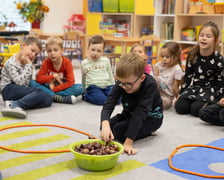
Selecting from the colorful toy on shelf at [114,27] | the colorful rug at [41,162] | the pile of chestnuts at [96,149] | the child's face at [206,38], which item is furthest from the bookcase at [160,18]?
the pile of chestnuts at [96,149]

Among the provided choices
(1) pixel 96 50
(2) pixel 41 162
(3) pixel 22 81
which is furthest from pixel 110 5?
(2) pixel 41 162

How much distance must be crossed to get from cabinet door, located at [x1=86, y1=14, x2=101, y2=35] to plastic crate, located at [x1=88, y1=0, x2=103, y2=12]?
0.11m

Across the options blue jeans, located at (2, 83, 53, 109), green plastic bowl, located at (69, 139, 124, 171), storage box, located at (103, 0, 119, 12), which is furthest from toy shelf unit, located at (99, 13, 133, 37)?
green plastic bowl, located at (69, 139, 124, 171)

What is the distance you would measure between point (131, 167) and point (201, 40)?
62.1 inches

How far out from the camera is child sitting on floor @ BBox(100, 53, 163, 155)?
198 cm

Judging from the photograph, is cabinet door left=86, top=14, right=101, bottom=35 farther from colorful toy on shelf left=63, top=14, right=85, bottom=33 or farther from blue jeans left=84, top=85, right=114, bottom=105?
blue jeans left=84, top=85, right=114, bottom=105

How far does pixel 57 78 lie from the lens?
3451mm

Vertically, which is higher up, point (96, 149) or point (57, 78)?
point (57, 78)

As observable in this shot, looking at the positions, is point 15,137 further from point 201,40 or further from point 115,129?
point 201,40

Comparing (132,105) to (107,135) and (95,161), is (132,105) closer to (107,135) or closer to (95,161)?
(107,135)

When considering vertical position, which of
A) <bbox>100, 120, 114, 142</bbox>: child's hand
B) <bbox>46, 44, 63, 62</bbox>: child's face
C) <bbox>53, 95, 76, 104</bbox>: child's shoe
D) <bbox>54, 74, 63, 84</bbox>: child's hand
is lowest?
<bbox>53, 95, 76, 104</bbox>: child's shoe

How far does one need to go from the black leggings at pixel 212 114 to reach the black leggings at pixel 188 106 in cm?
20

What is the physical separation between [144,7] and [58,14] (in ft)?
6.65

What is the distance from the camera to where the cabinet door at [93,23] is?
6777mm
